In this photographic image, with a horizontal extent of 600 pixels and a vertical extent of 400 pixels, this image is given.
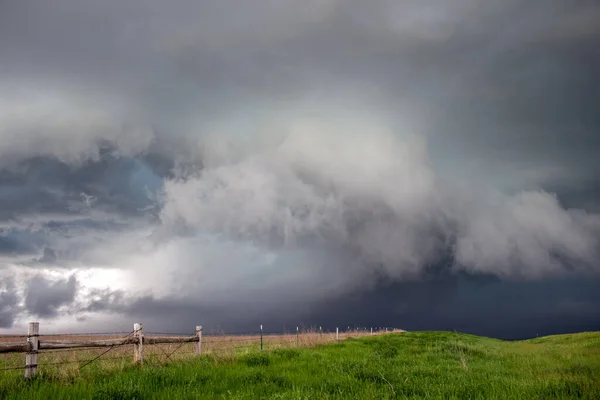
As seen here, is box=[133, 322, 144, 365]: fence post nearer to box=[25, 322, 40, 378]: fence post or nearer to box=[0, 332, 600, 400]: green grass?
box=[0, 332, 600, 400]: green grass

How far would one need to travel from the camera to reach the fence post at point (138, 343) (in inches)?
664

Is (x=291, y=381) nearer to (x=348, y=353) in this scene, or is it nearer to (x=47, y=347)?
(x=47, y=347)

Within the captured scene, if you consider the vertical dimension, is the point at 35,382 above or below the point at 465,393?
above

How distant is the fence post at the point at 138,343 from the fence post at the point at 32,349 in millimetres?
4297

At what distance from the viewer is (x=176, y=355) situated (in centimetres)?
1886

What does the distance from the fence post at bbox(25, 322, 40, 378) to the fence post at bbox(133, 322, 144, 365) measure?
4297 millimetres

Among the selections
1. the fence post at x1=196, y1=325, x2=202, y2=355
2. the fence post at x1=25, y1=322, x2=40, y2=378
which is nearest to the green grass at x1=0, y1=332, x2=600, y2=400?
the fence post at x1=25, y1=322, x2=40, y2=378

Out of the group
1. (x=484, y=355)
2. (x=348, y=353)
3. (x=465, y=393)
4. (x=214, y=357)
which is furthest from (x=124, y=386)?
(x=484, y=355)

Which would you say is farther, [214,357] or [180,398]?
[214,357]

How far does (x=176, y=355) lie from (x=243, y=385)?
7.35 m

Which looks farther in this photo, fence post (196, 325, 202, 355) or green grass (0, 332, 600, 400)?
fence post (196, 325, 202, 355)

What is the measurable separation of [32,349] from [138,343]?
4841 millimetres

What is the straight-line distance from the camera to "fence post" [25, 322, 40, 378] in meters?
12.6

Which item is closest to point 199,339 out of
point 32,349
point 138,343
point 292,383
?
point 138,343
